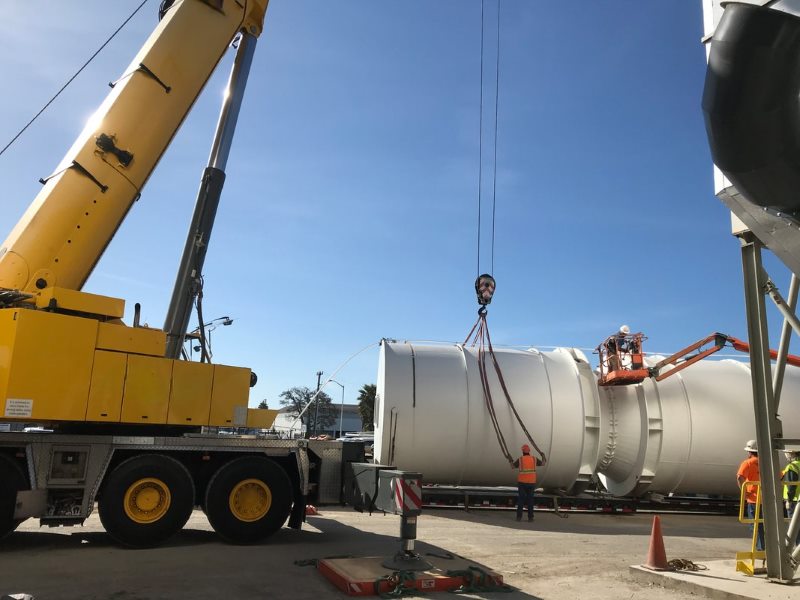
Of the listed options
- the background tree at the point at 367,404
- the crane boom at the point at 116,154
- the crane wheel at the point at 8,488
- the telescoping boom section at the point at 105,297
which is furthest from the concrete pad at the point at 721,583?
the background tree at the point at 367,404

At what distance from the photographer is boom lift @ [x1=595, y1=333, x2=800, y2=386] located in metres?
15.5

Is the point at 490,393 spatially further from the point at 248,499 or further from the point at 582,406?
the point at 248,499

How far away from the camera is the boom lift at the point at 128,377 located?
26.1 ft

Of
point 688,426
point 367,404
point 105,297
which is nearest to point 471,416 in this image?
point 688,426

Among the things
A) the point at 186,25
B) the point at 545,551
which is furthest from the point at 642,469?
the point at 186,25

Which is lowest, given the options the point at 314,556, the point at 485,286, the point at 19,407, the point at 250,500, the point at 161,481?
the point at 314,556

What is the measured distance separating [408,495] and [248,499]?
3.05 meters

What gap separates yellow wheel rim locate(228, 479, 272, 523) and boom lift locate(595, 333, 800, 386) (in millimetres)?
9665

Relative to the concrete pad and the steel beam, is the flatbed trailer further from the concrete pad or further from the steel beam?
the steel beam

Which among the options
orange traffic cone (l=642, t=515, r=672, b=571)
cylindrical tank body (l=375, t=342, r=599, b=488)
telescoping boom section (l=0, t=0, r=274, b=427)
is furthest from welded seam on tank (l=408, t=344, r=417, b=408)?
orange traffic cone (l=642, t=515, r=672, b=571)

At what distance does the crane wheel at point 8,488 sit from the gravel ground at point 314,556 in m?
0.39

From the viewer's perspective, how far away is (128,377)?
838cm

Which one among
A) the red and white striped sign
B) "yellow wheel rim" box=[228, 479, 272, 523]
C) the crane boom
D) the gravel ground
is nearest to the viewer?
the gravel ground

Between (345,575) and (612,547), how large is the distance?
5.81 m
